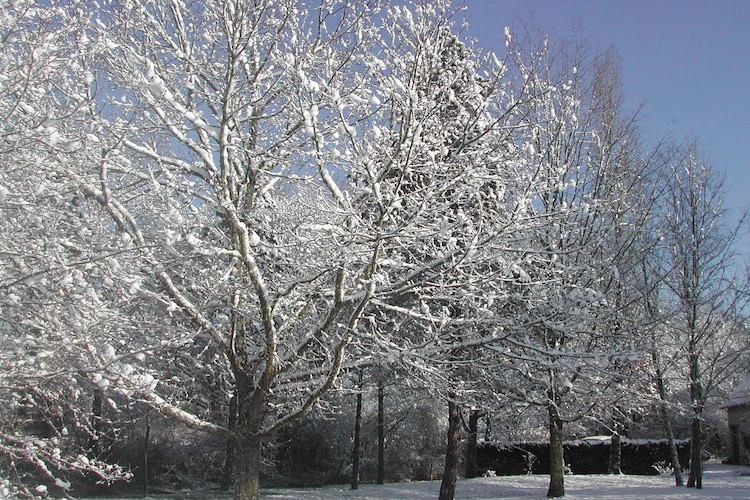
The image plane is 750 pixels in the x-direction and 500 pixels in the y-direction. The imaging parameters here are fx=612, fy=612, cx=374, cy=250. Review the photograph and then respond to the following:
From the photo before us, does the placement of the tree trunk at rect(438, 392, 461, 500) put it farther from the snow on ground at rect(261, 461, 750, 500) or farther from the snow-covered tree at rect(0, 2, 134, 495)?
the snow-covered tree at rect(0, 2, 134, 495)

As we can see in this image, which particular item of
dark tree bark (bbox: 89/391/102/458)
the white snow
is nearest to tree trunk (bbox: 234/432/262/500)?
dark tree bark (bbox: 89/391/102/458)

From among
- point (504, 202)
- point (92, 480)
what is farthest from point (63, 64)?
point (92, 480)

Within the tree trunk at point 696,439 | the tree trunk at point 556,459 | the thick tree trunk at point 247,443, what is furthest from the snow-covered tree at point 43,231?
the tree trunk at point 696,439

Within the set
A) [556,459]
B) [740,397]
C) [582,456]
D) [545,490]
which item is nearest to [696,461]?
[545,490]

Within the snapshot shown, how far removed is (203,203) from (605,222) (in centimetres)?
728

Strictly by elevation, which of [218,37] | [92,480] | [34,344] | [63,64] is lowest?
[92,480]

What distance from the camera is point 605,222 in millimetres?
11273

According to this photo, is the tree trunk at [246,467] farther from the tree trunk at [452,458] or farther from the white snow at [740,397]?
the white snow at [740,397]

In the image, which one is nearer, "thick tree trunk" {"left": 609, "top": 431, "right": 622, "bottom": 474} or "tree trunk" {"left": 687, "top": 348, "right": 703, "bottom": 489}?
"tree trunk" {"left": 687, "top": 348, "right": 703, "bottom": 489}

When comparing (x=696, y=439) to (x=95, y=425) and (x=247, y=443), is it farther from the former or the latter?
(x=95, y=425)

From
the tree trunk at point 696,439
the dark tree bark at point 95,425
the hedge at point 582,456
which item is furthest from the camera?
the hedge at point 582,456

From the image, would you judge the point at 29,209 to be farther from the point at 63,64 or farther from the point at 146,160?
the point at 146,160

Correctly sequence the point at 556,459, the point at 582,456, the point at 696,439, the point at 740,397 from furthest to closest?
the point at 582,456
the point at 740,397
the point at 696,439
the point at 556,459

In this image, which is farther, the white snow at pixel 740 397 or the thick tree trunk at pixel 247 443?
the white snow at pixel 740 397
